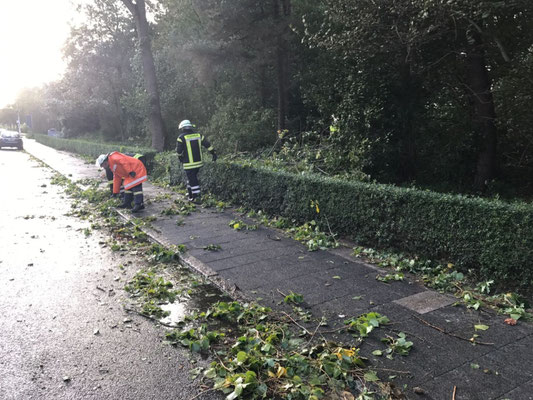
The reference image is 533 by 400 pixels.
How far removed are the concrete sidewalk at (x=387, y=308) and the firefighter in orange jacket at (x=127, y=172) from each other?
208cm

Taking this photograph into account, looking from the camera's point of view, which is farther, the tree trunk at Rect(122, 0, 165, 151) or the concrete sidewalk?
the tree trunk at Rect(122, 0, 165, 151)

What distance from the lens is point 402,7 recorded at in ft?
24.5

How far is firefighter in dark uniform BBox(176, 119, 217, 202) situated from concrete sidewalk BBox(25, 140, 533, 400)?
289cm

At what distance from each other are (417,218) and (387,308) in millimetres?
Answer: 1684

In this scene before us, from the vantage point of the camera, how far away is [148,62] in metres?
18.1

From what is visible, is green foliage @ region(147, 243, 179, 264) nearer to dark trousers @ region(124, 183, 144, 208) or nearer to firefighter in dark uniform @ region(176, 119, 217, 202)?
dark trousers @ region(124, 183, 144, 208)

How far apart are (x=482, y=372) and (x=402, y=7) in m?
6.50

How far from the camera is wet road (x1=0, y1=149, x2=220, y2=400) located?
3121 mm

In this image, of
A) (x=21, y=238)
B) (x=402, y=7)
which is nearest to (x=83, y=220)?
(x=21, y=238)

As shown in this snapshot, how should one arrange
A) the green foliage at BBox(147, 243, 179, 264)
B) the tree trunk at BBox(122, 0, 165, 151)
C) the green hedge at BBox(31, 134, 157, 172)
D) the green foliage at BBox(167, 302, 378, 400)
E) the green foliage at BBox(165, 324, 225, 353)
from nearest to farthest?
the green foliage at BBox(167, 302, 378, 400) → the green foliage at BBox(165, 324, 225, 353) → the green foliage at BBox(147, 243, 179, 264) → the green hedge at BBox(31, 134, 157, 172) → the tree trunk at BBox(122, 0, 165, 151)

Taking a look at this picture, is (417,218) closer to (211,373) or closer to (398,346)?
(398,346)

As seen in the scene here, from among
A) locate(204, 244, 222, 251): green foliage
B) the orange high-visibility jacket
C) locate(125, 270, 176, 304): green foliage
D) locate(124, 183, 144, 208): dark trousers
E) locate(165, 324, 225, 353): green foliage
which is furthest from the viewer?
locate(124, 183, 144, 208): dark trousers

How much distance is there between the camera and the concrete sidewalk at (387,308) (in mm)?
3004

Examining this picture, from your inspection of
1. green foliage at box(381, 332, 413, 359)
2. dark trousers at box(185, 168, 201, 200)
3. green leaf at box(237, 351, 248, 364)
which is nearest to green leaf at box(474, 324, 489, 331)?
green foliage at box(381, 332, 413, 359)
